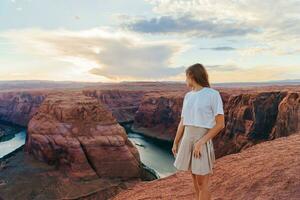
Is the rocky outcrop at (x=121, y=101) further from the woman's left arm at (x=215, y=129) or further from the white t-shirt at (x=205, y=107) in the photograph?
the woman's left arm at (x=215, y=129)

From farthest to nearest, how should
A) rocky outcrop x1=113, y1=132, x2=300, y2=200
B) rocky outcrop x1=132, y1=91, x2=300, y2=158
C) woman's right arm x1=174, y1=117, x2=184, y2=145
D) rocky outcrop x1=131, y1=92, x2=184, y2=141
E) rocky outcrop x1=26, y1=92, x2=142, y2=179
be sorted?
rocky outcrop x1=131, y1=92, x2=184, y2=141 < rocky outcrop x1=26, y1=92, x2=142, y2=179 < rocky outcrop x1=132, y1=91, x2=300, y2=158 < rocky outcrop x1=113, y1=132, x2=300, y2=200 < woman's right arm x1=174, y1=117, x2=184, y2=145

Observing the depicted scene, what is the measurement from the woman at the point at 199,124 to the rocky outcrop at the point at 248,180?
241cm

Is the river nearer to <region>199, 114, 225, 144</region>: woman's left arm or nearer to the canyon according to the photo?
the canyon

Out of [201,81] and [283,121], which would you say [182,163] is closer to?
[201,81]

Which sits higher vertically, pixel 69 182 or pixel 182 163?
pixel 182 163

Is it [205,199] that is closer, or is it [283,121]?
A: [205,199]

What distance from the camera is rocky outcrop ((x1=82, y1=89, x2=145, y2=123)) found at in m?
98.0

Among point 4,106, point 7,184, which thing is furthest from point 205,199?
point 4,106

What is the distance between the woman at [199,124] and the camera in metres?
5.95

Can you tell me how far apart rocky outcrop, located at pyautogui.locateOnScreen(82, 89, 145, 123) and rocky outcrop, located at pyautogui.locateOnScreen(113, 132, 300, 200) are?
84.1 m

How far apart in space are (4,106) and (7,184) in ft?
240

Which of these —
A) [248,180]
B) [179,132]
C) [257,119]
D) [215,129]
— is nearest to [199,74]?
[215,129]

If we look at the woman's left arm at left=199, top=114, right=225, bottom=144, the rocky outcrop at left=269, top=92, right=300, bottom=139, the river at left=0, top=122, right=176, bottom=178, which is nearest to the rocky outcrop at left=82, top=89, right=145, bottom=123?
the river at left=0, top=122, right=176, bottom=178

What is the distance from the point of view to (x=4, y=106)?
10619cm
